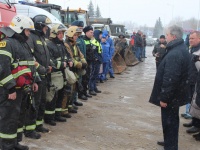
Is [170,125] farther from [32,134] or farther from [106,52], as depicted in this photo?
[106,52]

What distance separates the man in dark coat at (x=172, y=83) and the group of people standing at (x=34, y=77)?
190cm

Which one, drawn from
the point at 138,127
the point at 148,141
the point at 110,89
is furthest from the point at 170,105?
the point at 110,89

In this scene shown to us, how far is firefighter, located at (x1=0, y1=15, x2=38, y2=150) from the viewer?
4070 millimetres

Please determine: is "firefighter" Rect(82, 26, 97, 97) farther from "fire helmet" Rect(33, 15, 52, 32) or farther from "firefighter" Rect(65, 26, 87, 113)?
"fire helmet" Rect(33, 15, 52, 32)

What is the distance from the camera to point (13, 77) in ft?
13.7

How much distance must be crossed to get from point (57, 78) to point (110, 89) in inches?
179

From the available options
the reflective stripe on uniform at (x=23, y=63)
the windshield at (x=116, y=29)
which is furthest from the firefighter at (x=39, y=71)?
the windshield at (x=116, y=29)

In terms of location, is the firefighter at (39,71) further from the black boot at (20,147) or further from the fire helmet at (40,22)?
the black boot at (20,147)

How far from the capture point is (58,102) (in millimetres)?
6227

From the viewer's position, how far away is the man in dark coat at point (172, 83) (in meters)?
4.42

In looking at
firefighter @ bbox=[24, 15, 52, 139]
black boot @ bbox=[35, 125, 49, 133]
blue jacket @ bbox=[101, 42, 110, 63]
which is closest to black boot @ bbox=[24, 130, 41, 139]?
firefighter @ bbox=[24, 15, 52, 139]

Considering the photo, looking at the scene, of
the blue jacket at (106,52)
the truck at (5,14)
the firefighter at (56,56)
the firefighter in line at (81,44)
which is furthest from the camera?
the blue jacket at (106,52)

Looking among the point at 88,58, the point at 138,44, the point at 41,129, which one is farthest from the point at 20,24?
the point at 138,44

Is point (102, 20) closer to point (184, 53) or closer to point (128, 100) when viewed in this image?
point (128, 100)
